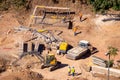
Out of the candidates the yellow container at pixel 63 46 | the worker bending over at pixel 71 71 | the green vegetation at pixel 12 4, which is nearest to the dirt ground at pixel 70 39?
the worker bending over at pixel 71 71

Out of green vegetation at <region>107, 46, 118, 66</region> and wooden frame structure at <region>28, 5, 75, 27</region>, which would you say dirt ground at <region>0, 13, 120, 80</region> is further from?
wooden frame structure at <region>28, 5, 75, 27</region>

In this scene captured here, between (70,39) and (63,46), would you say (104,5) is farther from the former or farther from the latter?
(63,46)

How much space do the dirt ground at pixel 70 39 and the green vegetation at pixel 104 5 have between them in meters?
1.33

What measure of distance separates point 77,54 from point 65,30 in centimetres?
554

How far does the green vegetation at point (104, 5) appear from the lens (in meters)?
44.9

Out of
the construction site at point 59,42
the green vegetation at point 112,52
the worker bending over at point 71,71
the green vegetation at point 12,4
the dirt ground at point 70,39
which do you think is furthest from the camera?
the green vegetation at point 12,4

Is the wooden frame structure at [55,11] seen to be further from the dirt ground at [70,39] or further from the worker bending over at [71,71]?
the worker bending over at [71,71]

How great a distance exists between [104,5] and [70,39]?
275 inches

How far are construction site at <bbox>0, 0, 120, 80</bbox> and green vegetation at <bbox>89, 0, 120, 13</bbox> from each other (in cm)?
67

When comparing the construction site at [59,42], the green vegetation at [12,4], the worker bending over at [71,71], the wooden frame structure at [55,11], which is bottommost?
the worker bending over at [71,71]

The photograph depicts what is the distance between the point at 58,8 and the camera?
149 ft

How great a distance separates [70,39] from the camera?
40.9 meters

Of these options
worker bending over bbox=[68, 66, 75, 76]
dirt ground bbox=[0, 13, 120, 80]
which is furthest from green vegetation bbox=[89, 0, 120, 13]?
worker bending over bbox=[68, 66, 75, 76]

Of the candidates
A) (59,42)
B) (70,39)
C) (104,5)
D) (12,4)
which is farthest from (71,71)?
(12,4)
